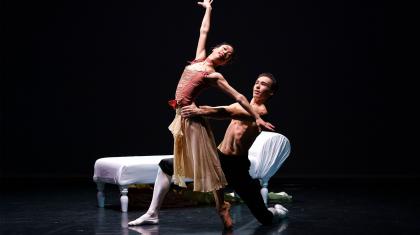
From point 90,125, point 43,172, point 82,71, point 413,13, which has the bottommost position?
point 43,172

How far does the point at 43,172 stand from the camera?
9.14 meters

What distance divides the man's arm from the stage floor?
2.55 ft

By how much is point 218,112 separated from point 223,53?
398mm

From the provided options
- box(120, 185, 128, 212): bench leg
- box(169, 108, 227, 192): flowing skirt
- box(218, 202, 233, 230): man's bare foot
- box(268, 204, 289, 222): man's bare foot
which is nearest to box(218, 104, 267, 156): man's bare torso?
box(169, 108, 227, 192): flowing skirt

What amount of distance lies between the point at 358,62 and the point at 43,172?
3.93m

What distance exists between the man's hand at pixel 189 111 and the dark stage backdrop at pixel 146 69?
3847mm

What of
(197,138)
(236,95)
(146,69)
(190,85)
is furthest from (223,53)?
(146,69)

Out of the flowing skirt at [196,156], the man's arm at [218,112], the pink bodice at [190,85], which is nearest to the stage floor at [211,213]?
the flowing skirt at [196,156]

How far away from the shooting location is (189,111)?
514 cm

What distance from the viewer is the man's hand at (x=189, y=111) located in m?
5.13

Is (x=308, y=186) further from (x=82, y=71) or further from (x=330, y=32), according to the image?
(x=82, y=71)

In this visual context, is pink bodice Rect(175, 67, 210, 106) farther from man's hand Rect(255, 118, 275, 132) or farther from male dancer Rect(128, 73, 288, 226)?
man's hand Rect(255, 118, 275, 132)

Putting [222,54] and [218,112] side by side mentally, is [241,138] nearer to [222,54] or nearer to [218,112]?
[218,112]

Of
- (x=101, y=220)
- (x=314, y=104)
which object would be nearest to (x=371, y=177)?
(x=314, y=104)
